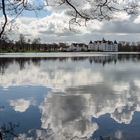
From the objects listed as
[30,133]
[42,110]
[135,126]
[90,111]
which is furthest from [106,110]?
[30,133]

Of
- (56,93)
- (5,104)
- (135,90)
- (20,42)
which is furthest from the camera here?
(20,42)

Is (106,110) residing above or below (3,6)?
below

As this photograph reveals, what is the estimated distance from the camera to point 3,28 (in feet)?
31.0

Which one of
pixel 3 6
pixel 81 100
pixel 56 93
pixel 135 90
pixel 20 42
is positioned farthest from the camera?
pixel 20 42

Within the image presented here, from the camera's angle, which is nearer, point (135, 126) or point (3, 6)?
point (3, 6)

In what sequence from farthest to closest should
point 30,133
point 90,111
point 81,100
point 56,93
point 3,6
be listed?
point 56,93
point 81,100
point 90,111
point 30,133
point 3,6

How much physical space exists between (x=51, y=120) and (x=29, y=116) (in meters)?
0.98

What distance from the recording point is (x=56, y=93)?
22000 millimetres

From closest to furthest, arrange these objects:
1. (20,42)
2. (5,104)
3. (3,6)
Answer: (3,6), (5,104), (20,42)

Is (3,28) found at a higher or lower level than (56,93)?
higher

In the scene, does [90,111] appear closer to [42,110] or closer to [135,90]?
[42,110]

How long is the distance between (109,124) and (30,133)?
2.86 meters

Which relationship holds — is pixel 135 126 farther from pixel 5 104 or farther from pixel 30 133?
pixel 5 104

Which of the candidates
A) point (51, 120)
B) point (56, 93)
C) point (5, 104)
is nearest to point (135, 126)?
point (51, 120)
